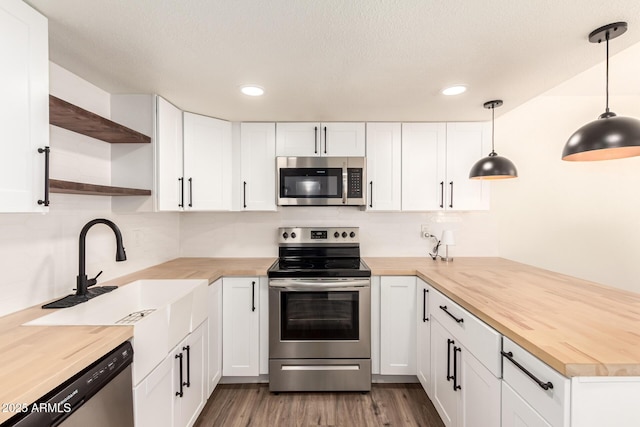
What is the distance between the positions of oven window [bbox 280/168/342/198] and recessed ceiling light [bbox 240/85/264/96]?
0.74m

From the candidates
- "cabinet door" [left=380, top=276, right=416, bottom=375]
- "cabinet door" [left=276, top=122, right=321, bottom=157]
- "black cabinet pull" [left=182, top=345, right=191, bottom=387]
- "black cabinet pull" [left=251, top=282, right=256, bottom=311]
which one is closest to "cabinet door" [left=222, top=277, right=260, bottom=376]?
"black cabinet pull" [left=251, top=282, right=256, bottom=311]

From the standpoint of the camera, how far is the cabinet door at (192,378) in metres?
1.59

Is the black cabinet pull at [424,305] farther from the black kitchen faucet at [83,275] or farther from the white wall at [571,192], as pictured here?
the black kitchen faucet at [83,275]

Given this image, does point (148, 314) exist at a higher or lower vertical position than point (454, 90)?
lower

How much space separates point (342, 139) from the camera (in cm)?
255

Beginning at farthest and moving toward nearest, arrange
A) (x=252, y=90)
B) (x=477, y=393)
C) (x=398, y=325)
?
1. (x=398, y=325)
2. (x=252, y=90)
3. (x=477, y=393)

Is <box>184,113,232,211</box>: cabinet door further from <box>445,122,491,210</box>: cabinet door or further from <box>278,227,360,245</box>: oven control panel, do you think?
<box>445,122,491,210</box>: cabinet door

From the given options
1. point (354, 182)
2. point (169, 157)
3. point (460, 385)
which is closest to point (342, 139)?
point (354, 182)

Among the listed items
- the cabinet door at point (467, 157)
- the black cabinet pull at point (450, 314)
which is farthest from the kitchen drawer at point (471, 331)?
the cabinet door at point (467, 157)

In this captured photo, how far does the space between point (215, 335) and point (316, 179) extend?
1.51 m

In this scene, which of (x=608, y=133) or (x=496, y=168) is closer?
(x=608, y=133)

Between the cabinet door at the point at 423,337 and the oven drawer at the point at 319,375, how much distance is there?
1.32 ft

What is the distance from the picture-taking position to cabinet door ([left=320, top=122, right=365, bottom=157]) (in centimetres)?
254

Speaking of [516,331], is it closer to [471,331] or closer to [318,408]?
[471,331]
